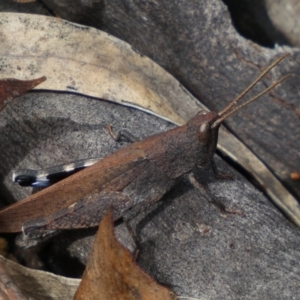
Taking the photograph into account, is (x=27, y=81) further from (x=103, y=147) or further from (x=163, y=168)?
(x=163, y=168)

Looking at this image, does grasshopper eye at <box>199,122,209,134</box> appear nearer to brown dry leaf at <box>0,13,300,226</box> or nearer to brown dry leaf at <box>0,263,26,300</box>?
brown dry leaf at <box>0,13,300,226</box>

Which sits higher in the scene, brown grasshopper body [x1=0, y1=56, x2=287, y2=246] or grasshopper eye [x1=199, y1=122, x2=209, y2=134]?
grasshopper eye [x1=199, y1=122, x2=209, y2=134]

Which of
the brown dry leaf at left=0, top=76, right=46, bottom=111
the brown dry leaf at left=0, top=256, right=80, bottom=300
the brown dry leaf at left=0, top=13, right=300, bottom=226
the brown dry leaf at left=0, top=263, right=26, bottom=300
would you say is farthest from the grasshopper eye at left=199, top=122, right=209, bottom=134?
the brown dry leaf at left=0, top=263, right=26, bottom=300

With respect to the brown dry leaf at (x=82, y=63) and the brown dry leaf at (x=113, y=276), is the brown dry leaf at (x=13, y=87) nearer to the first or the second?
the brown dry leaf at (x=82, y=63)

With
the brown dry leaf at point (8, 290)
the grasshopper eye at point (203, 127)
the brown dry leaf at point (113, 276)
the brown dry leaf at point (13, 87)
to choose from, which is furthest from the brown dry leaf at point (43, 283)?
the grasshopper eye at point (203, 127)

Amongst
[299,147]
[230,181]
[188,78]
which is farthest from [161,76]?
[299,147]

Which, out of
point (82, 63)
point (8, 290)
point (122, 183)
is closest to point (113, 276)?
point (8, 290)
